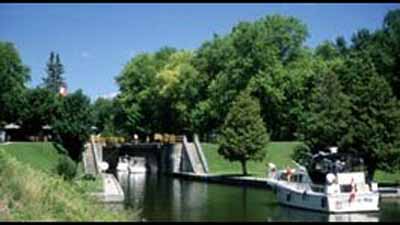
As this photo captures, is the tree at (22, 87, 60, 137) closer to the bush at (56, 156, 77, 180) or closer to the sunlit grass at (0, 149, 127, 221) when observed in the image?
the bush at (56, 156, 77, 180)

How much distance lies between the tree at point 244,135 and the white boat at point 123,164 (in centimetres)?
2147

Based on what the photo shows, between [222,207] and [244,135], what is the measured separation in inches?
698

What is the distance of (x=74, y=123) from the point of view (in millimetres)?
51469

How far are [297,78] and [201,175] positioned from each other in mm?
11394

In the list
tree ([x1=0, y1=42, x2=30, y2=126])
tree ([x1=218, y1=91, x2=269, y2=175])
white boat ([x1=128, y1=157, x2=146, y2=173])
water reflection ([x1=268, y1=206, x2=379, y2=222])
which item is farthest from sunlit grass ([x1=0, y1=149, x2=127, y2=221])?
white boat ([x1=128, y1=157, x2=146, y2=173])

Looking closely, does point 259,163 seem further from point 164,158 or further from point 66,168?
point 66,168

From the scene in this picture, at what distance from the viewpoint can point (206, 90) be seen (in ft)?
217

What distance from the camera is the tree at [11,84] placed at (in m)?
63.5

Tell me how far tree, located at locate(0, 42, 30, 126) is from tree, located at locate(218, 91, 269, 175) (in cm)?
2175

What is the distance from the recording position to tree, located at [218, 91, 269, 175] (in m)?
50.4

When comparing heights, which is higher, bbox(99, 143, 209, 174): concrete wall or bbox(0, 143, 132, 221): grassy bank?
bbox(99, 143, 209, 174): concrete wall

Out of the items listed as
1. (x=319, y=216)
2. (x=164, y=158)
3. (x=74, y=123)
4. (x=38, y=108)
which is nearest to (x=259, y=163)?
(x=74, y=123)

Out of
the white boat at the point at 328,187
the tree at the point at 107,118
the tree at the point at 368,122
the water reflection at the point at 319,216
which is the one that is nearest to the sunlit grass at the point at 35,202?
the water reflection at the point at 319,216

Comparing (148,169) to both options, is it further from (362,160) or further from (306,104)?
(362,160)
